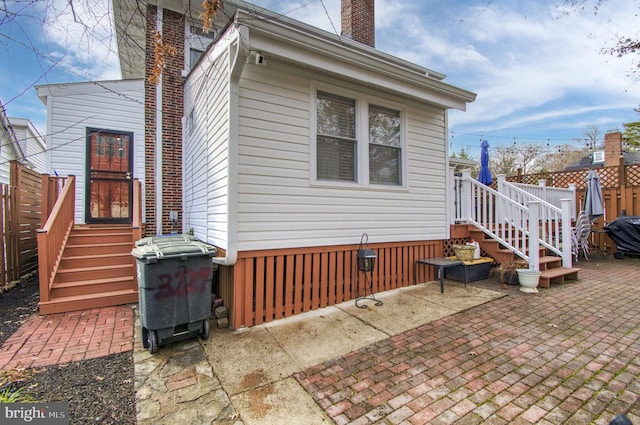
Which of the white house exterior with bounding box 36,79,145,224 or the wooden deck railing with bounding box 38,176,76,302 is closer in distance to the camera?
the wooden deck railing with bounding box 38,176,76,302

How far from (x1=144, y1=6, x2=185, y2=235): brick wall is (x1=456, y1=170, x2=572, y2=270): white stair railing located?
6397mm

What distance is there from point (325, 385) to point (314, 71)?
4.05 meters

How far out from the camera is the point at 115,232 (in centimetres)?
595

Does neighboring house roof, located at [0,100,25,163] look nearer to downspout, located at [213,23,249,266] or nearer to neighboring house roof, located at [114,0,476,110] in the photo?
neighboring house roof, located at [114,0,476,110]

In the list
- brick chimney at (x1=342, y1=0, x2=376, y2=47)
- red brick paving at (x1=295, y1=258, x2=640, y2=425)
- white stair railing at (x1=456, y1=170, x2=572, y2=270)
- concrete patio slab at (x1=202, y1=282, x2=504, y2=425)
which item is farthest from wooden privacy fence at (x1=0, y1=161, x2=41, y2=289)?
white stair railing at (x1=456, y1=170, x2=572, y2=270)

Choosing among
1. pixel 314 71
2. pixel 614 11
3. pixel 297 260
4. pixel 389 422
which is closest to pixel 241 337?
pixel 297 260

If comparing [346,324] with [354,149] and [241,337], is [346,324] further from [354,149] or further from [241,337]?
[354,149]

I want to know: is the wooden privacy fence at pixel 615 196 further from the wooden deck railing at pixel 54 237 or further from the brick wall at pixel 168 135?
the wooden deck railing at pixel 54 237

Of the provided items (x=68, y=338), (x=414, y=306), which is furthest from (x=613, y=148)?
(x=68, y=338)

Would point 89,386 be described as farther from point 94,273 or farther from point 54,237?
point 54,237

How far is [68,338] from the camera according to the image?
11.7 feet

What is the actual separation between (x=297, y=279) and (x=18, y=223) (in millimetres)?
5830

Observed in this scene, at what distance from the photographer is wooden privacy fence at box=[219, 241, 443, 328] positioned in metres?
3.89

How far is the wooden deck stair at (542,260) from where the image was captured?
206 inches
